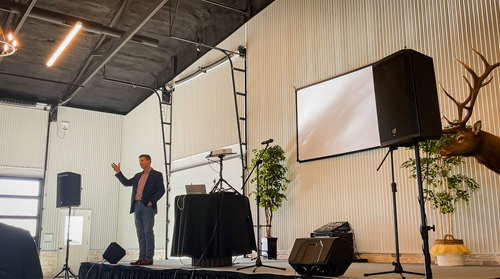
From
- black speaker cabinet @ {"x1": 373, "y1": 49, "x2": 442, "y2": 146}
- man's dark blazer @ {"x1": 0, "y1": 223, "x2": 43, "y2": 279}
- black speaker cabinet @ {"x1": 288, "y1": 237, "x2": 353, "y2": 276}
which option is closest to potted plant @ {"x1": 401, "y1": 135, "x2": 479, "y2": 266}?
black speaker cabinet @ {"x1": 288, "y1": 237, "x2": 353, "y2": 276}

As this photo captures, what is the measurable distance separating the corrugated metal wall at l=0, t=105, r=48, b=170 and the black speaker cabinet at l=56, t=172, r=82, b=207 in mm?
3762

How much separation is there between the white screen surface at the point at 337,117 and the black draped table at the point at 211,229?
1.89 meters

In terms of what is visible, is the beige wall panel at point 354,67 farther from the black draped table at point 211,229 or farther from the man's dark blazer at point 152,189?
the man's dark blazer at point 152,189

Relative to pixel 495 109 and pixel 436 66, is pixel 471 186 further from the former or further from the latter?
pixel 436 66

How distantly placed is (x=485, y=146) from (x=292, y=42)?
12.7 feet

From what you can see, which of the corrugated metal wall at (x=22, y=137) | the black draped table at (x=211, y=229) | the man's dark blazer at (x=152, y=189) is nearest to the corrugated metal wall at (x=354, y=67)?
the black draped table at (x=211, y=229)

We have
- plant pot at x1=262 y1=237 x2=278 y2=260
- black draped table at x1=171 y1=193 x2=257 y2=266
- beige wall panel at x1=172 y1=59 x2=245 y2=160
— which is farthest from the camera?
beige wall panel at x1=172 y1=59 x2=245 y2=160

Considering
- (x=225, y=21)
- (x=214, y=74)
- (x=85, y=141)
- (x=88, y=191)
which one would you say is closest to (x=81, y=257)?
(x=88, y=191)

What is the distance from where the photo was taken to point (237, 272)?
4137 millimetres

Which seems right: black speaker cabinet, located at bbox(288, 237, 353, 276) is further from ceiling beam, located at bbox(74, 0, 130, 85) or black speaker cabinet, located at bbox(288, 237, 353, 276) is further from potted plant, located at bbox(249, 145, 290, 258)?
ceiling beam, located at bbox(74, 0, 130, 85)

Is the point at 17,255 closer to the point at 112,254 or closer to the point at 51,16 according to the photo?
the point at 112,254

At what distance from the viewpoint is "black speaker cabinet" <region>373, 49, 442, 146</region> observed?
9.00 ft

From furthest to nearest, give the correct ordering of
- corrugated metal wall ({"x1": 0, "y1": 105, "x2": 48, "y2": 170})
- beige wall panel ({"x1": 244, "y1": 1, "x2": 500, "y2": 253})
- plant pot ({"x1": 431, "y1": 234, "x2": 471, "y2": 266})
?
corrugated metal wall ({"x1": 0, "y1": 105, "x2": 48, "y2": 170}), beige wall panel ({"x1": 244, "y1": 1, "x2": 500, "y2": 253}), plant pot ({"x1": 431, "y1": 234, "x2": 471, "y2": 266})

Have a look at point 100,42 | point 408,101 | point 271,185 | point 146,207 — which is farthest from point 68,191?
point 408,101
